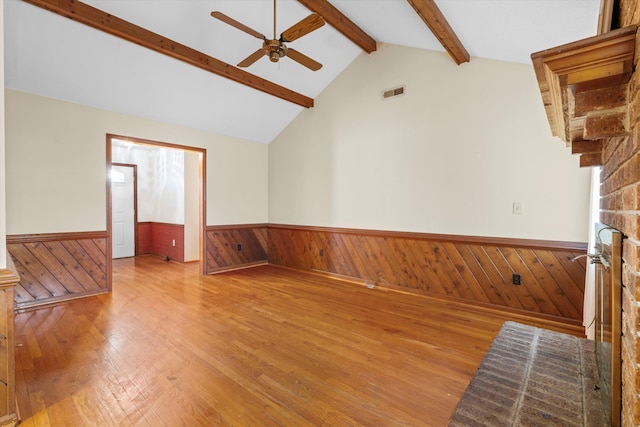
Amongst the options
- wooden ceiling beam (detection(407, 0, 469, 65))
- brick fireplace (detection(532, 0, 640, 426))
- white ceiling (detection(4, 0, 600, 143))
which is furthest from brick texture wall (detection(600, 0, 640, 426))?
wooden ceiling beam (detection(407, 0, 469, 65))

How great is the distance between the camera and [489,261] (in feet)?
10.7

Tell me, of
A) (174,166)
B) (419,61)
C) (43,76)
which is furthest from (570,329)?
(174,166)

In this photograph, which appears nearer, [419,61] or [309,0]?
[309,0]

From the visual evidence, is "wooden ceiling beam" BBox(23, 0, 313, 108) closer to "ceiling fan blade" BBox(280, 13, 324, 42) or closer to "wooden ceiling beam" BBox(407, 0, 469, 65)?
"ceiling fan blade" BBox(280, 13, 324, 42)

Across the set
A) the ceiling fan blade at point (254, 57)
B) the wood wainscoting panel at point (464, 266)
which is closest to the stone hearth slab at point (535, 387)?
the wood wainscoting panel at point (464, 266)

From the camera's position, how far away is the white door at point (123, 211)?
20.0 ft

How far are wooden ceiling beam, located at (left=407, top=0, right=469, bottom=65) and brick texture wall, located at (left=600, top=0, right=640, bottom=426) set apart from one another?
73.9 inches

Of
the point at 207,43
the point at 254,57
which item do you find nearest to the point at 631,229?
the point at 254,57

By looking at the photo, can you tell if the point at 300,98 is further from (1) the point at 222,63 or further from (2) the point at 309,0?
(2) the point at 309,0

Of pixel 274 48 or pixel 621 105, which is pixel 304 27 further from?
Answer: pixel 621 105

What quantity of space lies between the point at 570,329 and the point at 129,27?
16.7 feet

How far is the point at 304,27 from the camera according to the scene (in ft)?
8.21

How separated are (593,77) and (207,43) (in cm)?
363

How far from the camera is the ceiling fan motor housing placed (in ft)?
8.73
